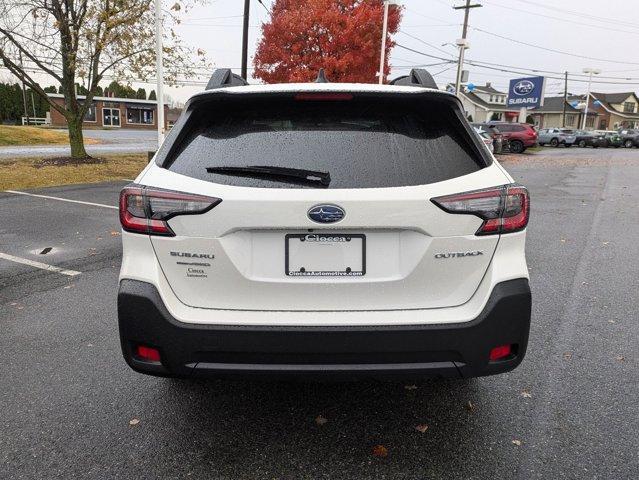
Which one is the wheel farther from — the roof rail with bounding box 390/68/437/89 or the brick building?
the brick building

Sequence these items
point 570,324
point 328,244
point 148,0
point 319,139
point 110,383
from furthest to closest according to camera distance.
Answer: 1. point 148,0
2. point 570,324
3. point 110,383
4. point 319,139
5. point 328,244

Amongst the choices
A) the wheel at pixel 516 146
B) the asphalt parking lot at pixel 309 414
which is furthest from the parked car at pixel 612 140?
the asphalt parking lot at pixel 309 414

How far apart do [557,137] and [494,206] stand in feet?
163

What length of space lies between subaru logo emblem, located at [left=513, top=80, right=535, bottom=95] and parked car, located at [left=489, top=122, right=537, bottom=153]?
17100mm

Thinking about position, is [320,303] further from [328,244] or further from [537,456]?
[537,456]

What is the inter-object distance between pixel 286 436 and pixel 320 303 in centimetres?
90

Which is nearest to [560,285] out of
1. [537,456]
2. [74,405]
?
[537,456]

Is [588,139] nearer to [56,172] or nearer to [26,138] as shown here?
[26,138]

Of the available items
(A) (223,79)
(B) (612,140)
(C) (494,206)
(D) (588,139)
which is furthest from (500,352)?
(B) (612,140)

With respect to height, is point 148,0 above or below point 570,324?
above

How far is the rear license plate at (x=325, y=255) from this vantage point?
229cm

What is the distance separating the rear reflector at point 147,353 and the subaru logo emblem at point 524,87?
52266mm

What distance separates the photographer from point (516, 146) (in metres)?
34.1

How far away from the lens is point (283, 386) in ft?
10.9
